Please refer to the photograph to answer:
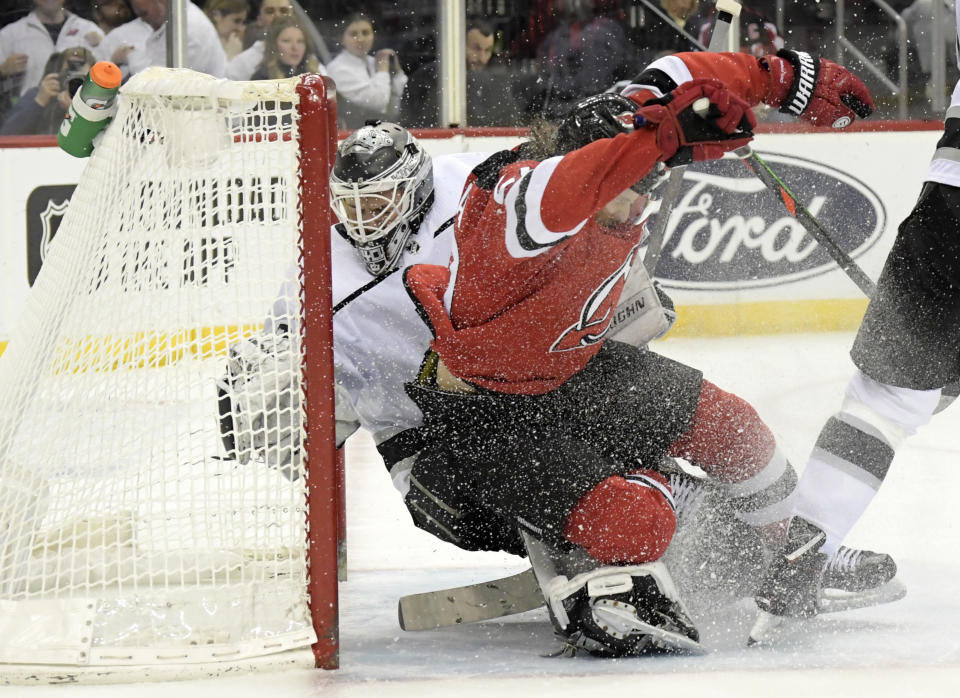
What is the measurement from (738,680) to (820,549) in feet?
1.22

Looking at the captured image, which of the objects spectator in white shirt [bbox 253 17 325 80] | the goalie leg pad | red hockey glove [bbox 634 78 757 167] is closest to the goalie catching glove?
the goalie leg pad

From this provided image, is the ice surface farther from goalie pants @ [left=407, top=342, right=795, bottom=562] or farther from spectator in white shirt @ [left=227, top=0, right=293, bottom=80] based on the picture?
spectator in white shirt @ [left=227, top=0, right=293, bottom=80]

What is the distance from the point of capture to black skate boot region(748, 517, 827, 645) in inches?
83.1

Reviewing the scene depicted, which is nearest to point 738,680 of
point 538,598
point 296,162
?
point 538,598

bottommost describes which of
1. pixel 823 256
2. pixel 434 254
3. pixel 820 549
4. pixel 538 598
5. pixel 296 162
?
pixel 823 256

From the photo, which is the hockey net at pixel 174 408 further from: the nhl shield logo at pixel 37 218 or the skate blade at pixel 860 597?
the nhl shield logo at pixel 37 218

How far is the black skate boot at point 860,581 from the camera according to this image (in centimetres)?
225

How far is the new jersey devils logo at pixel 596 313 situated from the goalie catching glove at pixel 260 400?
1.34 feet

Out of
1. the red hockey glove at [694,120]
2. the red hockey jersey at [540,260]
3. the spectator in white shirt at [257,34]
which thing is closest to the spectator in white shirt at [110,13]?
the spectator in white shirt at [257,34]

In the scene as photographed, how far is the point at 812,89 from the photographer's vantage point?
2111 mm

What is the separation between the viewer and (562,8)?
498cm

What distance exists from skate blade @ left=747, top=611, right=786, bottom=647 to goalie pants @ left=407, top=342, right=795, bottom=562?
0.21 meters

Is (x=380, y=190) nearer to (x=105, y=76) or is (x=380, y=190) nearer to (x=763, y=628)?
(x=105, y=76)

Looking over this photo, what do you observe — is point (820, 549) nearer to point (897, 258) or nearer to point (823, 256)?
point (897, 258)
